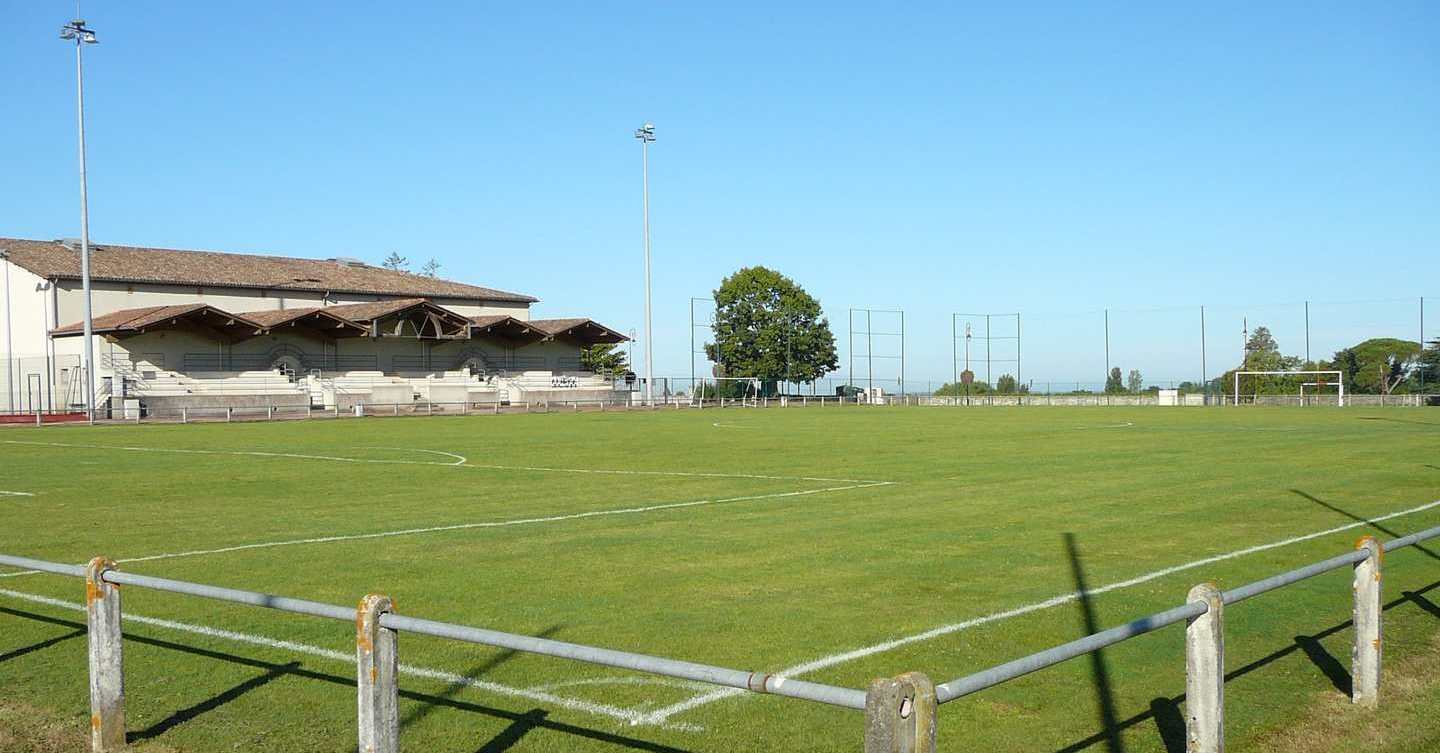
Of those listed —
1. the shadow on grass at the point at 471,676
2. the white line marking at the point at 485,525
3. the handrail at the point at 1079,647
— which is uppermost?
the handrail at the point at 1079,647

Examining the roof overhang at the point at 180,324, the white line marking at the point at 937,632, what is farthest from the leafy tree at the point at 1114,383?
the white line marking at the point at 937,632

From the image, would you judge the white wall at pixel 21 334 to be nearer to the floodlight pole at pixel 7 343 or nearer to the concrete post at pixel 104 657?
the floodlight pole at pixel 7 343

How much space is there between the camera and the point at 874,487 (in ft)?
64.4

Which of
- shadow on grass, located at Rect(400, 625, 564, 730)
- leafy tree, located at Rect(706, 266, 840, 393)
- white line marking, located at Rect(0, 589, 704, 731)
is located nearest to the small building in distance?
leafy tree, located at Rect(706, 266, 840, 393)

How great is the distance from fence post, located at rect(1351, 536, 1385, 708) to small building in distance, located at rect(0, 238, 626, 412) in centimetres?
5775

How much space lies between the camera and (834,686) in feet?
16.3

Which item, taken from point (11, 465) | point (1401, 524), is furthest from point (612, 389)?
point (1401, 524)

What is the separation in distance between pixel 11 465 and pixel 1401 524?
25.9 meters

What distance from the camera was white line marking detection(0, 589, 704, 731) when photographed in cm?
682

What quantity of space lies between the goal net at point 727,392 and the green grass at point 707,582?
204 feet

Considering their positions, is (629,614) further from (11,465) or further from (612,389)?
(612,389)

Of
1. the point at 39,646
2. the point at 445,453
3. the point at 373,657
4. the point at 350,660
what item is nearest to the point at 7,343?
the point at 445,453

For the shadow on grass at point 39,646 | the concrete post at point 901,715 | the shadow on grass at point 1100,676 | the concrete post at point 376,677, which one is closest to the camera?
the concrete post at point 901,715

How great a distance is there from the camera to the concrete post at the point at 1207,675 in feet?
18.0
